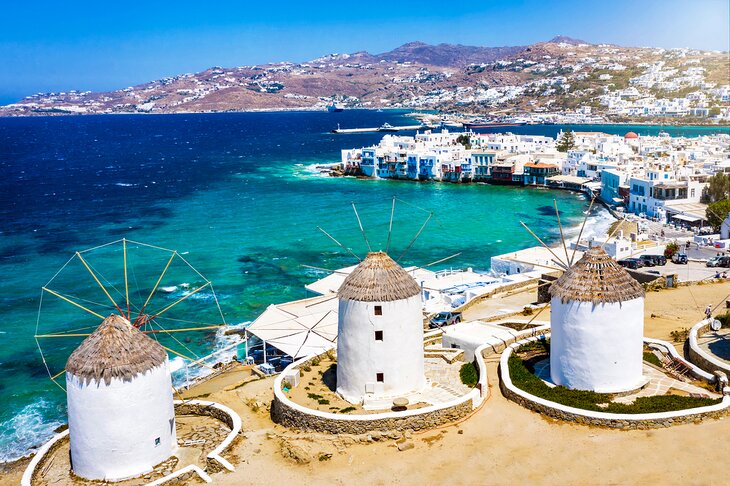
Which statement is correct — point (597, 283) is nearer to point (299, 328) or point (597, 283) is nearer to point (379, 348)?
point (379, 348)

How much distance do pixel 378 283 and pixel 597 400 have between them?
7225mm

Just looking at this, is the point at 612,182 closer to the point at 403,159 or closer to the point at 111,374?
the point at 403,159

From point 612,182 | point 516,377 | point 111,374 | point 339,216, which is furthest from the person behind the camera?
point 612,182

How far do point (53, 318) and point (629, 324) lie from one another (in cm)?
3270

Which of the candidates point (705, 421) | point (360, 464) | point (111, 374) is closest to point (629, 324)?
point (705, 421)

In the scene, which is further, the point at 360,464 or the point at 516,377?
the point at 516,377

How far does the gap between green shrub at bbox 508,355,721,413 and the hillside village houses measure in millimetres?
43483

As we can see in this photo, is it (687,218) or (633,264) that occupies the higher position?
(633,264)

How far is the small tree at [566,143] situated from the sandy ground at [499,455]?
95.5 m

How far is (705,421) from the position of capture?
18250 mm

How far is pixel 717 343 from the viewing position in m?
23.7

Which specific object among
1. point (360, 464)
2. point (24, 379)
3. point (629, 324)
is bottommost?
point (24, 379)

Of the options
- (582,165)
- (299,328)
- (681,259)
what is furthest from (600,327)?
(582,165)

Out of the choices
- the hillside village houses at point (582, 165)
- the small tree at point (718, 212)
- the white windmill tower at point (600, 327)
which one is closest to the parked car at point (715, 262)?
the small tree at point (718, 212)
